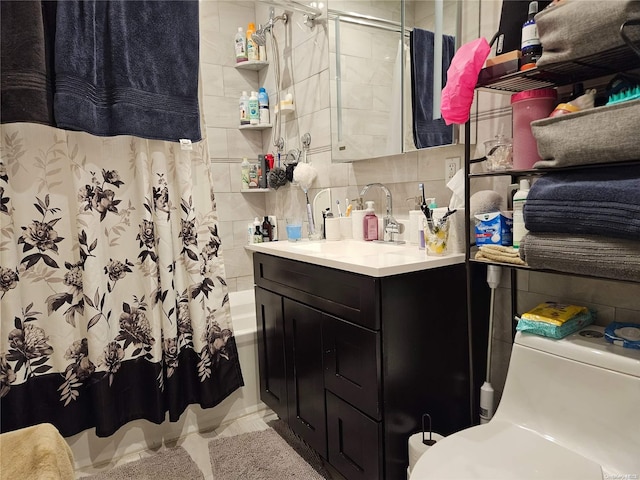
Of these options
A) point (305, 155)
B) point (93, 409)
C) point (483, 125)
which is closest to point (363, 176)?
point (305, 155)

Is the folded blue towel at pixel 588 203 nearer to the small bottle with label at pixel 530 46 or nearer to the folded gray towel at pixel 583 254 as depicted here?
the folded gray towel at pixel 583 254

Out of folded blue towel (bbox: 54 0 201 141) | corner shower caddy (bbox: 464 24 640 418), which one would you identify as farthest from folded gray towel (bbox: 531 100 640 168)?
folded blue towel (bbox: 54 0 201 141)

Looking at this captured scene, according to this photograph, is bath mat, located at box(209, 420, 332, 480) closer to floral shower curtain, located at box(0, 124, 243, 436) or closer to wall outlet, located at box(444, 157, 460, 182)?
floral shower curtain, located at box(0, 124, 243, 436)

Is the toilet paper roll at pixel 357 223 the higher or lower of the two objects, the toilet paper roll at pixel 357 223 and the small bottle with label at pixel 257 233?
the higher

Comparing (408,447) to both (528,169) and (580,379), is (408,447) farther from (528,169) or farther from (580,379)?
(528,169)

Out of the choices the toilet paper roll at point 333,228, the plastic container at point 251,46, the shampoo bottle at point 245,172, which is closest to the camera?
the toilet paper roll at point 333,228

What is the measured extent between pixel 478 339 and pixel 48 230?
1.75m

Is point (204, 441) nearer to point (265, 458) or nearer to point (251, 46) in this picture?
point (265, 458)

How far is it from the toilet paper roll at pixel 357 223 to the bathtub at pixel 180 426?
29.9 inches

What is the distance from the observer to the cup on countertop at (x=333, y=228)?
2047mm

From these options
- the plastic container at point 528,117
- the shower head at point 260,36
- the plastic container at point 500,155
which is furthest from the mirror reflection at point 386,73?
the shower head at point 260,36

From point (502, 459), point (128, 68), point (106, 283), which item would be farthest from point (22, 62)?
point (502, 459)

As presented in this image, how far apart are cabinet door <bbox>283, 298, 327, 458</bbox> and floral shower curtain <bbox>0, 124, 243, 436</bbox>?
17.4 inches

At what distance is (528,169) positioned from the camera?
1.15m
